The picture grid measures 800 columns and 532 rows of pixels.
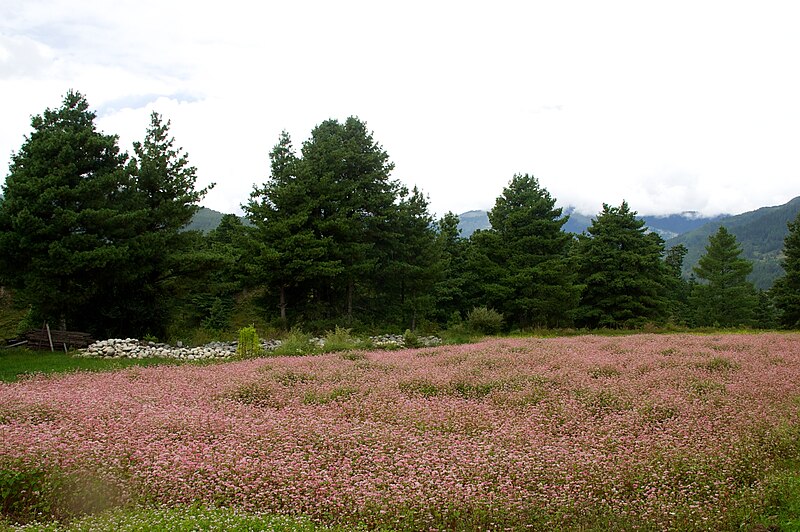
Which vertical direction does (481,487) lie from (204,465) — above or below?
below

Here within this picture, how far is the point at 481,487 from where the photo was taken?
6332 mm

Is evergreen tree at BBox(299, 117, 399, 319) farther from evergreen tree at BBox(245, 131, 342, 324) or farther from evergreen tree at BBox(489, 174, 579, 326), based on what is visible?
evergreen tree at BBox(489, 174, 579, 326)

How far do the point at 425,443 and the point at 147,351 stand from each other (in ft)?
55.4

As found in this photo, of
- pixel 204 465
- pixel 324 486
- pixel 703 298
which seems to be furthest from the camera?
pixel 703 298

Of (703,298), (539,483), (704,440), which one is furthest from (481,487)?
(703,298)

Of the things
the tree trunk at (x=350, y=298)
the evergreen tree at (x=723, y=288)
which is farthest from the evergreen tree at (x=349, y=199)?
the evergreen tree at (x=723, y=288)

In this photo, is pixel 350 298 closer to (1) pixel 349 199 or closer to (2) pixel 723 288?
(1) pixel 349 199

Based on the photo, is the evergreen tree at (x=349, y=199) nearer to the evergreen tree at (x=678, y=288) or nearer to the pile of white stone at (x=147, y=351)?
the pile of white stone at (x=147, y=351)

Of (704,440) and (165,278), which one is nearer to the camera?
(704,440)

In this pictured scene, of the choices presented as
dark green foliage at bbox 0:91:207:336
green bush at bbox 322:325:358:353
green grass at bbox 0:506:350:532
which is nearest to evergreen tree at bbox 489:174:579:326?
green bush at bbox 322:325:358:353

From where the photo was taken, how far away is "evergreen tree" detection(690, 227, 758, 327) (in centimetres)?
5828

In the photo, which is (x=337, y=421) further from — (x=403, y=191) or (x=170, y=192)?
(x=403, y=191)

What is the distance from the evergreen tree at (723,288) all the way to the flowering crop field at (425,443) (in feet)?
172

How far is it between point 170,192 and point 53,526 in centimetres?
2547
